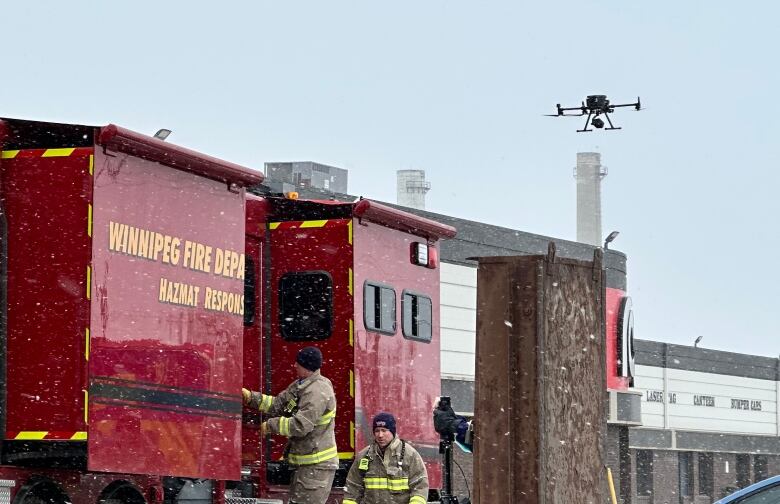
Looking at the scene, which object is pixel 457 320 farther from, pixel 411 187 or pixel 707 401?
pixel 411 187

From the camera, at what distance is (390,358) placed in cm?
1384

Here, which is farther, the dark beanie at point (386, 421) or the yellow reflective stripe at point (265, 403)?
the yellow reflective stripe at point (265, 403)

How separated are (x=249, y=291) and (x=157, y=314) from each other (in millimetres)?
2170

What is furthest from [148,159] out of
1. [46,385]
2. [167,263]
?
[46,385]

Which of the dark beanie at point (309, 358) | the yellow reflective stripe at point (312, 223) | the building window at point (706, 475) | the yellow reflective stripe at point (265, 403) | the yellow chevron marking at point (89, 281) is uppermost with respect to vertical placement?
the yellow reflective stripe at point (312, 223)

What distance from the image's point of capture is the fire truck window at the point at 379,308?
1333 centimetres

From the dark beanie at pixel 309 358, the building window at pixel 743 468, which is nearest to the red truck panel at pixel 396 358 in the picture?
the dark beanie at pixel 309 358

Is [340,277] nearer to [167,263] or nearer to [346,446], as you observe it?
[346,446]

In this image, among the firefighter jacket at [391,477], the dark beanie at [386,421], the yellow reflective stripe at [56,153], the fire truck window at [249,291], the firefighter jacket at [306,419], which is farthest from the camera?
the fire truck window at [249,291]

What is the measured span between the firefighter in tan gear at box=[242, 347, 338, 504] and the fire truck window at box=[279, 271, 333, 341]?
1.22 m

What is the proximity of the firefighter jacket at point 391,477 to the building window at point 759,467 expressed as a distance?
163ft

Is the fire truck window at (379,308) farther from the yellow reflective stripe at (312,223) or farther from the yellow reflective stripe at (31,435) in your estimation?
the yellow reflective stripe at (31,435)

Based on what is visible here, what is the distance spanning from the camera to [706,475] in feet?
186

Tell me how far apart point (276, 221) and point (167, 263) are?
2644 millimetres
